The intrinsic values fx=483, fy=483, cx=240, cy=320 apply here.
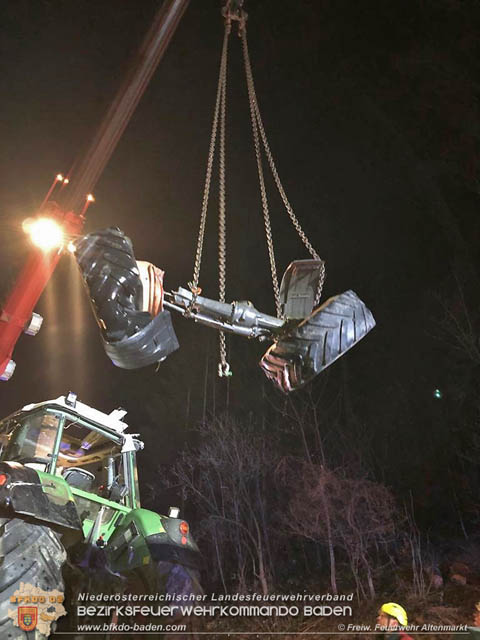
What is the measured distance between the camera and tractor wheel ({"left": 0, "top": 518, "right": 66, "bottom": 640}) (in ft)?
11.8

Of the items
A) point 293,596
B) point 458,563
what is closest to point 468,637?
point 458,563

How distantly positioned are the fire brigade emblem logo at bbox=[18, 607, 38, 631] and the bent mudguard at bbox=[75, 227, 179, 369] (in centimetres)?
210

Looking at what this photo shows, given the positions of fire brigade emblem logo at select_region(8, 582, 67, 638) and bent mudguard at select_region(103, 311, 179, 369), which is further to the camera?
fire brigade emblem logo at select_region(8, 582, 67, 638)

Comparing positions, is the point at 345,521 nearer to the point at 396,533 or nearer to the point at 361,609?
the point at 396,533

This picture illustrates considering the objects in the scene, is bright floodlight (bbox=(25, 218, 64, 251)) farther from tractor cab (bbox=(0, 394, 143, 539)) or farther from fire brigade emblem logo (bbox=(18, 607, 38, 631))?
fire brigade emblem logo (bbox=(18, 607, 38, 631))

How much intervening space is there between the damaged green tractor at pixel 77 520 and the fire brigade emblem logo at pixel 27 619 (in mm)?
43

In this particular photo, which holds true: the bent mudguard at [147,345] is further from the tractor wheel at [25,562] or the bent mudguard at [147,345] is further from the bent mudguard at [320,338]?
the tractor wheel at [25,562]

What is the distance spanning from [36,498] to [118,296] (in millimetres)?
2026

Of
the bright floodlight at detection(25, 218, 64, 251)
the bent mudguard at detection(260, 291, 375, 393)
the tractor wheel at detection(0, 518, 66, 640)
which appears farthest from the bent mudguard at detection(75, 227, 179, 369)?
the tractor wheel at detection(0, 518, 66, 640)

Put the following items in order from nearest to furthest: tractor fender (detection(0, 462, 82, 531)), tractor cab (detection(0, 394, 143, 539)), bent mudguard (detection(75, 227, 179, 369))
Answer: bent mudguard (detection(75, 227, 179, 369)) → tractor fender (detection(0, 462, 82, 531)) → tractor cab (detection(0, 394, 143, 539))

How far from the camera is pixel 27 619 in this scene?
3.61 metres

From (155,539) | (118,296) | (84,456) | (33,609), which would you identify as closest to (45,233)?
(118,296)

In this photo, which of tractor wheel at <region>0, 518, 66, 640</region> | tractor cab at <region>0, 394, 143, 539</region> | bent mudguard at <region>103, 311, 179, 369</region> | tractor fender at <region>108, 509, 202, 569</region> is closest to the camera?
bent mudguard at <region>103, 311, 179, 369</region>

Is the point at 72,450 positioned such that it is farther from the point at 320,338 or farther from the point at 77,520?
the point at 320,338
